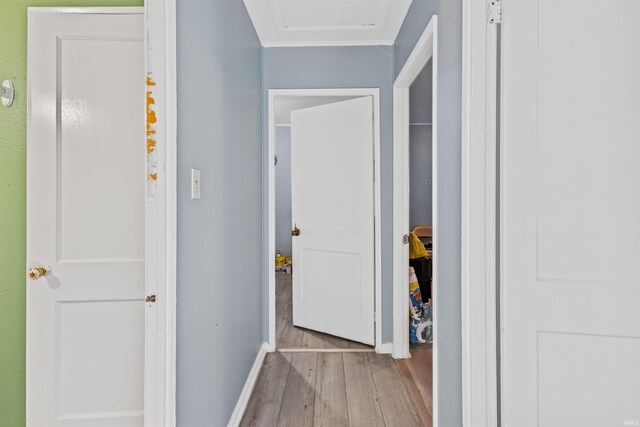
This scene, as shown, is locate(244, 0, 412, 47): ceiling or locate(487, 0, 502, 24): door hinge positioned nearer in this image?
locate(487, 0, 502, 24): door hinge

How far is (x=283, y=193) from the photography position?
5.68 m

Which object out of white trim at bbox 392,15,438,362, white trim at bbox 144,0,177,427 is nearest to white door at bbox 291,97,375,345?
white trim at bbox 392,15,438,362

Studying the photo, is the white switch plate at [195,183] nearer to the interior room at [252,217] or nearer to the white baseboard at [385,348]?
the interior room at [252,217]

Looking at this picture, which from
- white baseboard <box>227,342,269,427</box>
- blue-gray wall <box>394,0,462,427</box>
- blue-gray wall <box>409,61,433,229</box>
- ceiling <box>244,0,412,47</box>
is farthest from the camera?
blue-gray wall <box>409,61,433,229</box>

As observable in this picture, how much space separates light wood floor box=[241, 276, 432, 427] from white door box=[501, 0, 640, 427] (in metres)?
0.93

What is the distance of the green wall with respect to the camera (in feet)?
4.76

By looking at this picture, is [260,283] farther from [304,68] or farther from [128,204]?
[304,68]

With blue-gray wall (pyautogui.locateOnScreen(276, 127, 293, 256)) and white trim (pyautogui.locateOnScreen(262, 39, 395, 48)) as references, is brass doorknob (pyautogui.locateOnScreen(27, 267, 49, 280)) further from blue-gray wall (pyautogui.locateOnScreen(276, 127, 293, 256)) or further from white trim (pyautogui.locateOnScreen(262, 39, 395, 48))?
blue-gray wall (pyautogui.locateOnScreen(276, 127, 293, 256))

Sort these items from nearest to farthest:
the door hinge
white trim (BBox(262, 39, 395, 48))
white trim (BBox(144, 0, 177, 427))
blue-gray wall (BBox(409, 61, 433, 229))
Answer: white trim (BBox(144, 0, 177, 427))
the door hinge
white trim (BBox(262, 39, 395, 48))
blue-gray wall (BBox(409, 61, 433, 229))

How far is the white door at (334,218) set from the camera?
108 inches

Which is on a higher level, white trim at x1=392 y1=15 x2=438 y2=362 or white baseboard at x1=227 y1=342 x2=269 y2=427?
white trim at x1=392 y1=15 x2=438 y2=362

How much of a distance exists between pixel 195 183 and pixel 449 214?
3.41ft

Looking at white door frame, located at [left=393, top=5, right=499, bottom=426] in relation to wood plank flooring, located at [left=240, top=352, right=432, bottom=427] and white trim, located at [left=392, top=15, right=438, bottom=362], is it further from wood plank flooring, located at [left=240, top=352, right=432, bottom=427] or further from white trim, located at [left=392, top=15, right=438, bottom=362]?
white trim, located at [left=392, top=15, right=438, bottom=362]

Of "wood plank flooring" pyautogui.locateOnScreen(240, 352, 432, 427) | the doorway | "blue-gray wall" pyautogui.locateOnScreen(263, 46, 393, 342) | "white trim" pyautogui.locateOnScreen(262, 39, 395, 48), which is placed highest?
"white trim" pyautogui.locateOnScreen(262, 39, 395, 48)
